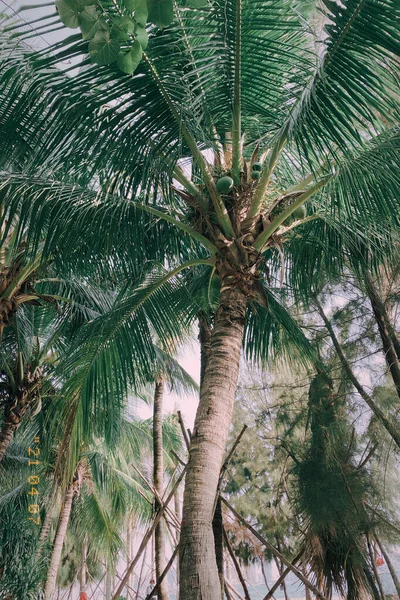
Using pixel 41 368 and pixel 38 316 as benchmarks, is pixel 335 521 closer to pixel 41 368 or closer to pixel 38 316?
pixel 41 368

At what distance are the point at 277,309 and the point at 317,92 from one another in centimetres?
215

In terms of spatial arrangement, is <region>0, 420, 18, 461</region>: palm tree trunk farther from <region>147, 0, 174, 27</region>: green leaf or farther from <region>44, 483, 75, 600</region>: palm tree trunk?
<region>147, 0, 174, 27</region>: green leaf

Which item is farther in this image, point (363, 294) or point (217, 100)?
point (363, 294)

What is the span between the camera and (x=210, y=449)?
265 cm

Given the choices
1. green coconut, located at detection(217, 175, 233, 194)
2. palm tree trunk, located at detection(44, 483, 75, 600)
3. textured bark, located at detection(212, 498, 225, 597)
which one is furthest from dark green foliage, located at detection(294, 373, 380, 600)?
palm tree trunk, located at detection(44, 483, 75, 600)

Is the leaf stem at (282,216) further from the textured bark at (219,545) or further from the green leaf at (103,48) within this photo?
the textured bark at (219,545)

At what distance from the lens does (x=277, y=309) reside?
4605mm

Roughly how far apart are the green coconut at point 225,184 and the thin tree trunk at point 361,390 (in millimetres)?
2479

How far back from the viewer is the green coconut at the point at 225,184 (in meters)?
3.15

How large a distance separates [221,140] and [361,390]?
2753 millimetres

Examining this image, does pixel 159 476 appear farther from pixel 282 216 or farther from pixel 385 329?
pixel 282 216

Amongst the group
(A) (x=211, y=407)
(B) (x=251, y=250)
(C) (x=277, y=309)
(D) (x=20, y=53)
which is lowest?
(A) (x=211, y=407)

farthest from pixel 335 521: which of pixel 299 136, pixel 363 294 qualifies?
pixel 299 136

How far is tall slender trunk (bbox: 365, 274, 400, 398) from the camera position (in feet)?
15.0
